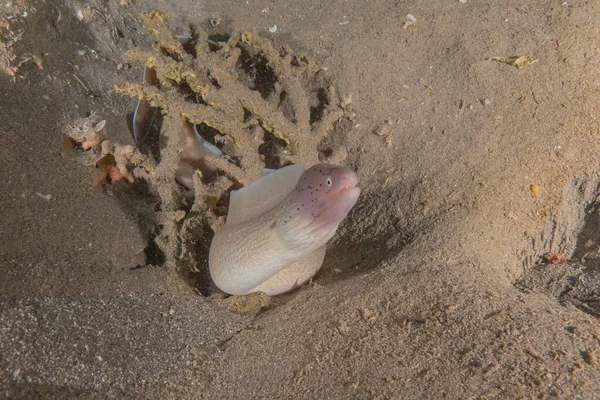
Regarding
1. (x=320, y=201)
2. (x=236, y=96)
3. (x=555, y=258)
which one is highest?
(x=236, y=96)

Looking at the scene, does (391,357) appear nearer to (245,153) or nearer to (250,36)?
(245,153)

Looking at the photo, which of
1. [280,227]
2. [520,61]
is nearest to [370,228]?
[280,227]

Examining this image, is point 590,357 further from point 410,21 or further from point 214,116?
point 410,21

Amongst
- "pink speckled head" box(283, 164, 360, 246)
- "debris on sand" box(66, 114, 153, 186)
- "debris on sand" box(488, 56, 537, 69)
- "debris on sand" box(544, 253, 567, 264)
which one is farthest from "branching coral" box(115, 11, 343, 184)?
"debris on sand" box(544, 253, 567, 264)

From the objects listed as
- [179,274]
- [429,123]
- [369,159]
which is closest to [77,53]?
[179,274]

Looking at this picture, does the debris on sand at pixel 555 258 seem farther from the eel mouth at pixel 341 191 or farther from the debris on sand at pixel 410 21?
the debris on sand at pixel 410 21

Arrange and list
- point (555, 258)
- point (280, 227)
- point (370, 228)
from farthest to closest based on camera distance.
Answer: point (370, 228), point (555, 258), point (280, 227)

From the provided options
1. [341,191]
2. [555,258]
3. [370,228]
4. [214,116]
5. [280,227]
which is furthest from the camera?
[370,228]

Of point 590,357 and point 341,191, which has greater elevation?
point 341,191
